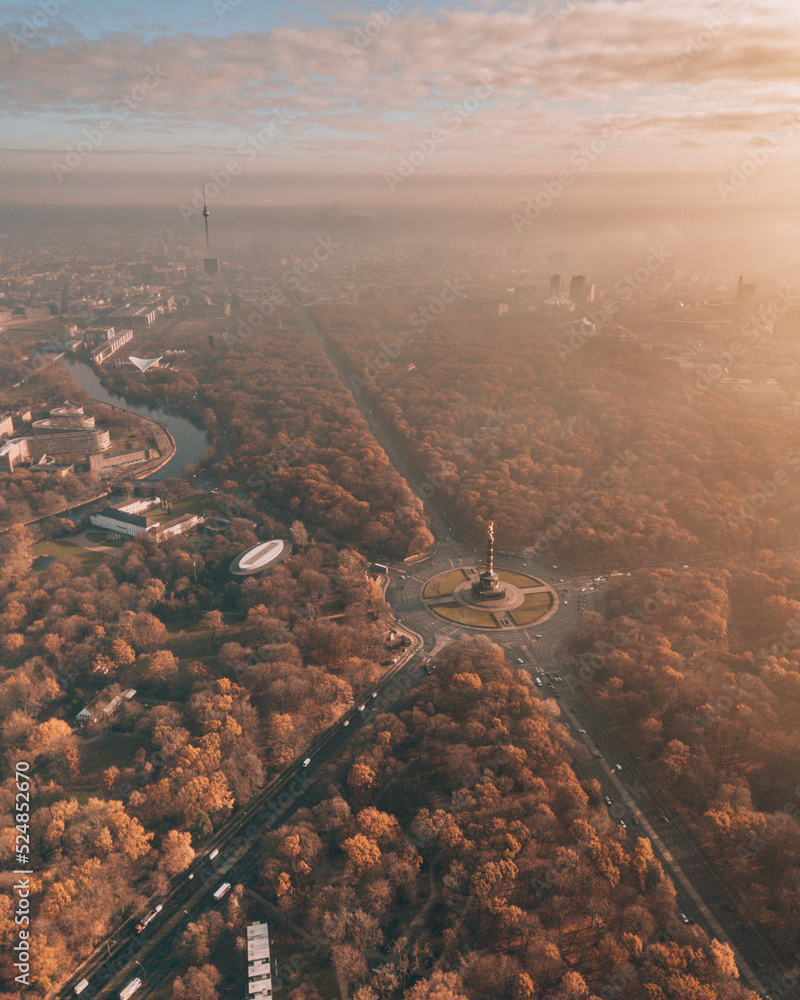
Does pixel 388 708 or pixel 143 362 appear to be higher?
pixel 143 362

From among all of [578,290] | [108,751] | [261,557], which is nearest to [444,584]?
[261,557]

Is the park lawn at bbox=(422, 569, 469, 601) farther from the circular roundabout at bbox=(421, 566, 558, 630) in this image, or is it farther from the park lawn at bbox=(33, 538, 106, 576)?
the park lawn at bbox=(33, 538, 106, 576)

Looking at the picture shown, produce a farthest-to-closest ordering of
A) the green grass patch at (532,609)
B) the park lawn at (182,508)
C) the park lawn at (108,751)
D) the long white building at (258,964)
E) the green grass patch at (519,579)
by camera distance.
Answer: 1. the park lawn at (182,508)
2. the green grass patch at (519,579)
3. the green grass patch at (532,609)
4. the park lawn at (108,751)
5. the long white building at (258,964)

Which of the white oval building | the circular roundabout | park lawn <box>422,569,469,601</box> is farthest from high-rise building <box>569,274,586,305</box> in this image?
the white oval building

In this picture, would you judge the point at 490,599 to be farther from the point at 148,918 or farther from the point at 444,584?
the point at 148,918

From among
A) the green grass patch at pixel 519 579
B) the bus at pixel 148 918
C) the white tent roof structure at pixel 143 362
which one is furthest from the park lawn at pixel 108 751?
the white tent roof structure at pixel 143 362

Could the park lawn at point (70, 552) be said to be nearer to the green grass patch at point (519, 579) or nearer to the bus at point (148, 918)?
the bus at point (148, 918)

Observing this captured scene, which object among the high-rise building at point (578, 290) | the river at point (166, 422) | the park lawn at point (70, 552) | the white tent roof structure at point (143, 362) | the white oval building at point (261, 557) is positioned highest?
the high-rise building at point (578, 290)

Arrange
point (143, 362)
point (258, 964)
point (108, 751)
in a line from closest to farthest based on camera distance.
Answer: point (258, 964)
point (108, 751)
point (143, 362)
